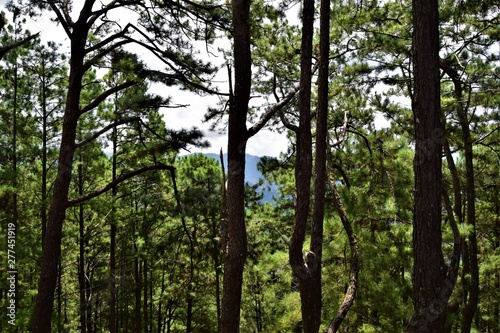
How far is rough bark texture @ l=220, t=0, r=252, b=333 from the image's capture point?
15.5 feet

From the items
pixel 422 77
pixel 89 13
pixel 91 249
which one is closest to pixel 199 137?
pixel 89 13

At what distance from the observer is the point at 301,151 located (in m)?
5.57

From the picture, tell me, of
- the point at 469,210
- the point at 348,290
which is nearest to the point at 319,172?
the point at 348,290

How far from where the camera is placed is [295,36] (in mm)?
8359

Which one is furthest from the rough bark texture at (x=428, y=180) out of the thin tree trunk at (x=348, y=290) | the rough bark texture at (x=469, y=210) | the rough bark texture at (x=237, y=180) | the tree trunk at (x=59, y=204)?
the rough bark texture at (x=469, y=210)

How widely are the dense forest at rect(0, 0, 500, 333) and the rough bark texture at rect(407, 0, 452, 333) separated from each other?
0.05 ft

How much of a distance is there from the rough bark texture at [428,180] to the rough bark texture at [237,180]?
1988 mm

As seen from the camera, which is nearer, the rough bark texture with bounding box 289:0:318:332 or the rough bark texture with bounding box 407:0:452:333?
the rough bark texture with bounding box 407:0:452:333

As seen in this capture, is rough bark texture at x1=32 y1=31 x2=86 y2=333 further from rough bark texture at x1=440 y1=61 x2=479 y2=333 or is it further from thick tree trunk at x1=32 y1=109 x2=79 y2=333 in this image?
rough bark texture at x1=440 y1=61 x2=479 y2=333

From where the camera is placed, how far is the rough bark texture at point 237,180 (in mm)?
4727

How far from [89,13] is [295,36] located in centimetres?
431

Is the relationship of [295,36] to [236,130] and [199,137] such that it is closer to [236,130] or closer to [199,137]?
[199,137]

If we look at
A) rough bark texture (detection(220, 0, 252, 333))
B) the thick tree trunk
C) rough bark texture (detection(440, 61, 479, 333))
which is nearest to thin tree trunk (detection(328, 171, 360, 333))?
rough bark texture (detection(220, 0, 252, 333))

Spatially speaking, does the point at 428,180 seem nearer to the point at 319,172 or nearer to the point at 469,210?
the point at 319,172
